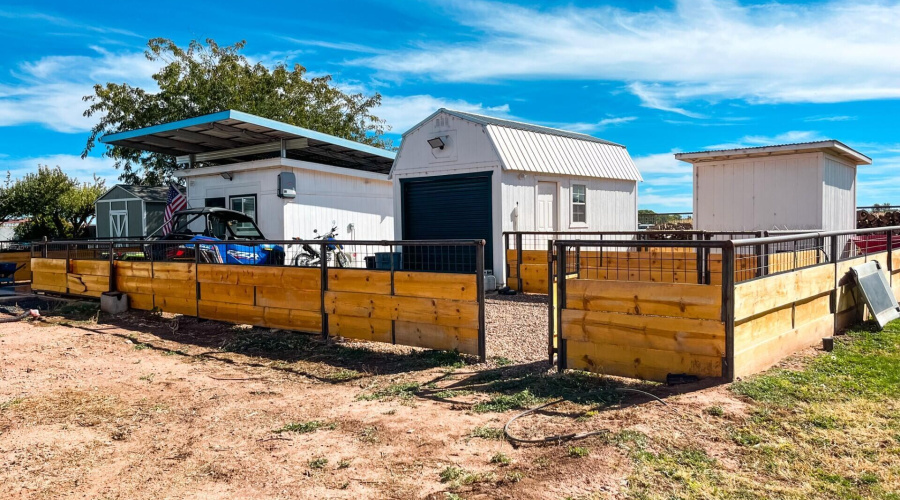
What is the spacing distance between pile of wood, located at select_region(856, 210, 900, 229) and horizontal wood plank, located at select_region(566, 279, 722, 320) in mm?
17845

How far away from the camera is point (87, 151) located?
2698 centimetres

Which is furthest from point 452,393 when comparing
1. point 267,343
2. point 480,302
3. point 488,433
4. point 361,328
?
point 267,343

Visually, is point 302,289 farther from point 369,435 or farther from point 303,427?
point 369,435

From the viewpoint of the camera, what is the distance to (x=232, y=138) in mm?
16656

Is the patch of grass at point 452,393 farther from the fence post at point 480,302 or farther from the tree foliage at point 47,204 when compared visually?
the tree foliage at point 47,204

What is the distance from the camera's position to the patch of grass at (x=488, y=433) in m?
3.98

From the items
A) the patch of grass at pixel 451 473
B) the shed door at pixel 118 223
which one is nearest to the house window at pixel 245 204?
the shed door at pixel 118 223

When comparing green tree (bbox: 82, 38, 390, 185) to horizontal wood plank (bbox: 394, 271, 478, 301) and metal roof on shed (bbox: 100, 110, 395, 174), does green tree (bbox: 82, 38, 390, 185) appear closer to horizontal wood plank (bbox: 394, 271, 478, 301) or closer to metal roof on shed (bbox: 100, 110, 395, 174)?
metal roof on shed (bbox: 100, 110, 395, 174)

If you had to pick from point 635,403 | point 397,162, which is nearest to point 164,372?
point 635,403

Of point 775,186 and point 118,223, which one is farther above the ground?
point 775,186

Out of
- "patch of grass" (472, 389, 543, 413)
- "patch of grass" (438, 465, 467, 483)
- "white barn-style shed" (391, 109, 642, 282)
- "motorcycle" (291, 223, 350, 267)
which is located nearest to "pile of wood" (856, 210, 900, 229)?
"white barn-style shed" (391, 109, 642, 282)

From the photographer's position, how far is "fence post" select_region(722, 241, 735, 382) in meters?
4.59

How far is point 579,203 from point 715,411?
1049 cm

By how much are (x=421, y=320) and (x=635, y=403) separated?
8.68 feet
